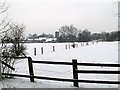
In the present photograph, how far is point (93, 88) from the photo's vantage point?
7363 mm

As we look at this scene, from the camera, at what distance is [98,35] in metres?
150

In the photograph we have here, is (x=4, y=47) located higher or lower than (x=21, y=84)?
higher

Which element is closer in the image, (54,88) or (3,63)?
(54,88)

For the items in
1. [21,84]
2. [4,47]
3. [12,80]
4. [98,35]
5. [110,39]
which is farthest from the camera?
[98,35]

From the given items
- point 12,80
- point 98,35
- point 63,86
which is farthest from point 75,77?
point 98,35

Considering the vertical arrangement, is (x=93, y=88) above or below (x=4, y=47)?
below

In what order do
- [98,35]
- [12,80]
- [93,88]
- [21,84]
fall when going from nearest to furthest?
[93,88] → [21,84] → [12,80] → [98,35]

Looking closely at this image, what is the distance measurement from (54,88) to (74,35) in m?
125

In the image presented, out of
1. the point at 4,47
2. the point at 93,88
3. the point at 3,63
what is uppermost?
the point at 4,47

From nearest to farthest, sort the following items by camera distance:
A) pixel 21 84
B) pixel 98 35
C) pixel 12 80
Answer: pixel 21 84 → pixel 12 80 → pixel 98 35

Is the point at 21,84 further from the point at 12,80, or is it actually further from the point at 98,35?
the point at 98,35

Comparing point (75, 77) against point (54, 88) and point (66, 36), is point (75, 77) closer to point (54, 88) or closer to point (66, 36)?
point (54, 88)

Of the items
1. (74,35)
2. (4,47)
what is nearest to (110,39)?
(74,35)

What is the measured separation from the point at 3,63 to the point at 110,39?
4706 inches
